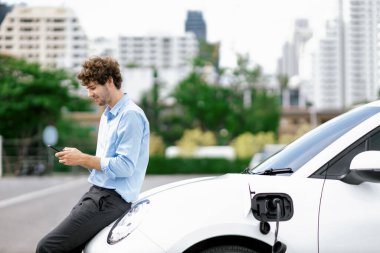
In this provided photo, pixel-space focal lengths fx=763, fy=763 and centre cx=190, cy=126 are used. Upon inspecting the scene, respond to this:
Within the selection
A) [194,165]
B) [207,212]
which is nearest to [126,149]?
[207,212]

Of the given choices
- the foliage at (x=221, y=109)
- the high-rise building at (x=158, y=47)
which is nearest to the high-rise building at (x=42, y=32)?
the foliage at (x=221, y=109)

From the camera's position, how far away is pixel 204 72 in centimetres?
9538

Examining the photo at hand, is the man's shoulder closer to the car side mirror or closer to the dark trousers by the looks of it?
the dark trousers

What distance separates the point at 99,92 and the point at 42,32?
53.3 metres

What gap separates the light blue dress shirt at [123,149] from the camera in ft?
13.4

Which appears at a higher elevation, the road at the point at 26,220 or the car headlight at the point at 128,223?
the car headlight at the point at 128,223

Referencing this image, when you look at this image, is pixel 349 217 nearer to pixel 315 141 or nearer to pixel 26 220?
pixel 315 141

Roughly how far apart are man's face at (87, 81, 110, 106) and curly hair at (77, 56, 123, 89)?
0.9 inches

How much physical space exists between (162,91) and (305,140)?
90918 millimetres

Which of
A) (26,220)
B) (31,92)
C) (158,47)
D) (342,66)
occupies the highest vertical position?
(26,220)

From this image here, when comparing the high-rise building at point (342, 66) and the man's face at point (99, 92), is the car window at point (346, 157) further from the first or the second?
the high-rise building at point (342, 66)

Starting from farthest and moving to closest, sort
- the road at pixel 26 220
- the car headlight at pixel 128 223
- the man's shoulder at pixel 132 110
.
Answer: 1. the road at pixel 26 220
2. the man's shoulder at pixel 132 110
3. the car headlight at pixel 128 223

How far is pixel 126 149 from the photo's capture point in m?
4.08

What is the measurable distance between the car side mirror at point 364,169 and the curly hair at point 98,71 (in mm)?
1396
